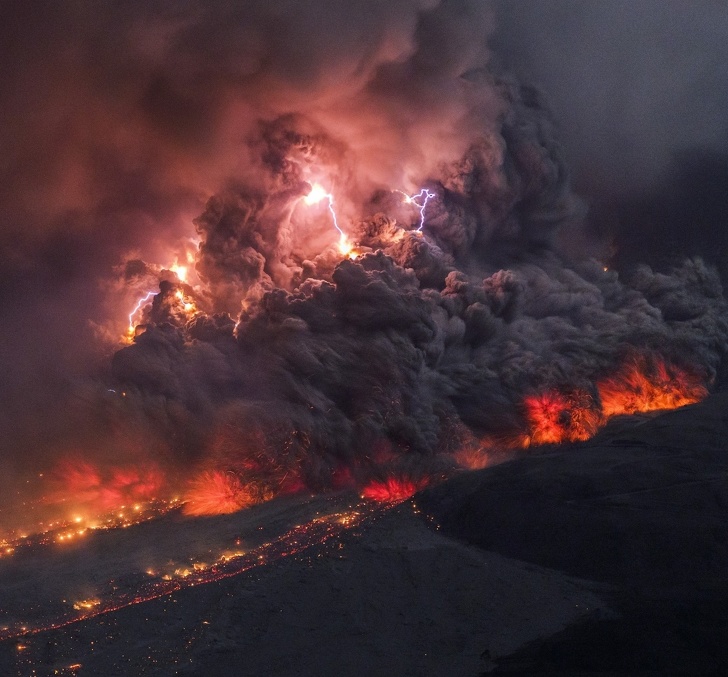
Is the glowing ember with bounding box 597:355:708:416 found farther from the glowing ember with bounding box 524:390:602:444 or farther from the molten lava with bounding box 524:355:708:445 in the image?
the glowing ember with bounding box 524:390:602:444

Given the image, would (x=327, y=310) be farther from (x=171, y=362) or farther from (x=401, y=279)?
(x=171, y=362)

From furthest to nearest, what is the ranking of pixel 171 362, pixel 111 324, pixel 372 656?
pixel 111 324 < pixel 171 362 < pixel 372 656

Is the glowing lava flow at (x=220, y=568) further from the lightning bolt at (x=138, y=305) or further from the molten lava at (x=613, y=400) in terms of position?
the lightning bolt at (x=138, y=305)

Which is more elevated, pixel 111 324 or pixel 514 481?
pixel 111 324

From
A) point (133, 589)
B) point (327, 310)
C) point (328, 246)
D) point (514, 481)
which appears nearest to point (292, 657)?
point (133, 589)

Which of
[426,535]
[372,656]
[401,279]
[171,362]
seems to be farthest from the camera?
[401,279]

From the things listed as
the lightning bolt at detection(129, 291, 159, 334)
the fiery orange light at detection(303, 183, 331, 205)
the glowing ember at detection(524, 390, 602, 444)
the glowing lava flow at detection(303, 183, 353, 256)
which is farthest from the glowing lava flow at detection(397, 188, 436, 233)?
the lightning bolt at detection(129, 291, 159, 334)

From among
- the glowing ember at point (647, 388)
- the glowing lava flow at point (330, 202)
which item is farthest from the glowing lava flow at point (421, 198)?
the glowing ember at point (647, 388)
